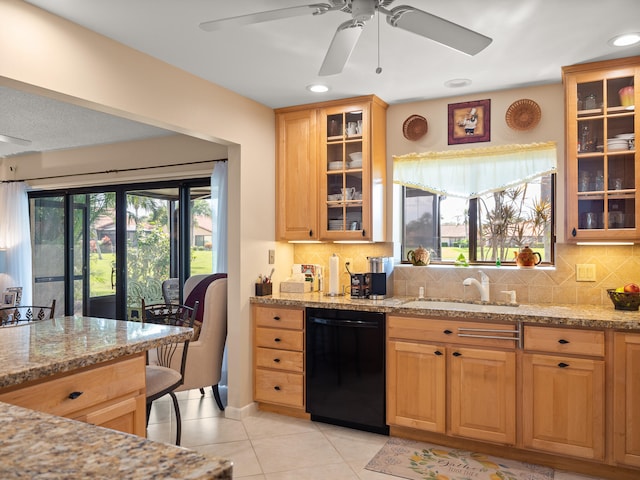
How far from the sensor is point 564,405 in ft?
9.46

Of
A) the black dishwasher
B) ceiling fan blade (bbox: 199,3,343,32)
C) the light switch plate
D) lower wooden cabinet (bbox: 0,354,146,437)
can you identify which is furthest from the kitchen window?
lower wooden cabinet (bbox: 0,354,146,437)

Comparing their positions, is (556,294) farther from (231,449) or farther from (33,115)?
(33,115)

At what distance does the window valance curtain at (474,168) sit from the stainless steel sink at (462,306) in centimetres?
88

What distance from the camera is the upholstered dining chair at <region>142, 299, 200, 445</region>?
8.36ft

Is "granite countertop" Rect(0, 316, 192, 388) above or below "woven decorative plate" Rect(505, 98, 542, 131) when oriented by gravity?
below

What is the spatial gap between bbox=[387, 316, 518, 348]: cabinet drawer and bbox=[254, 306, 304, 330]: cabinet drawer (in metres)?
0.73

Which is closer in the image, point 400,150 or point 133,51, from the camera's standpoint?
point 133,51

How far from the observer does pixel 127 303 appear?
5.54 metres

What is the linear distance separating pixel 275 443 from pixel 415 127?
104 inches

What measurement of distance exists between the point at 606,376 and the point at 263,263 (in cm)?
254

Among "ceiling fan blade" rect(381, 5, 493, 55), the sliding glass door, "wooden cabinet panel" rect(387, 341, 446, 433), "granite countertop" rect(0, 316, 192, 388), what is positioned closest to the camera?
"granite countertop" rect(0, 316, 192, 388)

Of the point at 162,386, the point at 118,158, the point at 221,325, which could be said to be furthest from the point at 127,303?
the point at 162,386

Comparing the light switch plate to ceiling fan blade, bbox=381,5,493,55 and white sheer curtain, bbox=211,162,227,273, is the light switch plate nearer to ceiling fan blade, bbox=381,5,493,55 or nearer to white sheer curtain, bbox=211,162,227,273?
ceiling fan blade, bbox=381,5,493,55

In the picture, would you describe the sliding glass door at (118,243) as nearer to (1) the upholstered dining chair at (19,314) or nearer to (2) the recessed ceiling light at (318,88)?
(1) the upholstered dining chair at (19,314)
